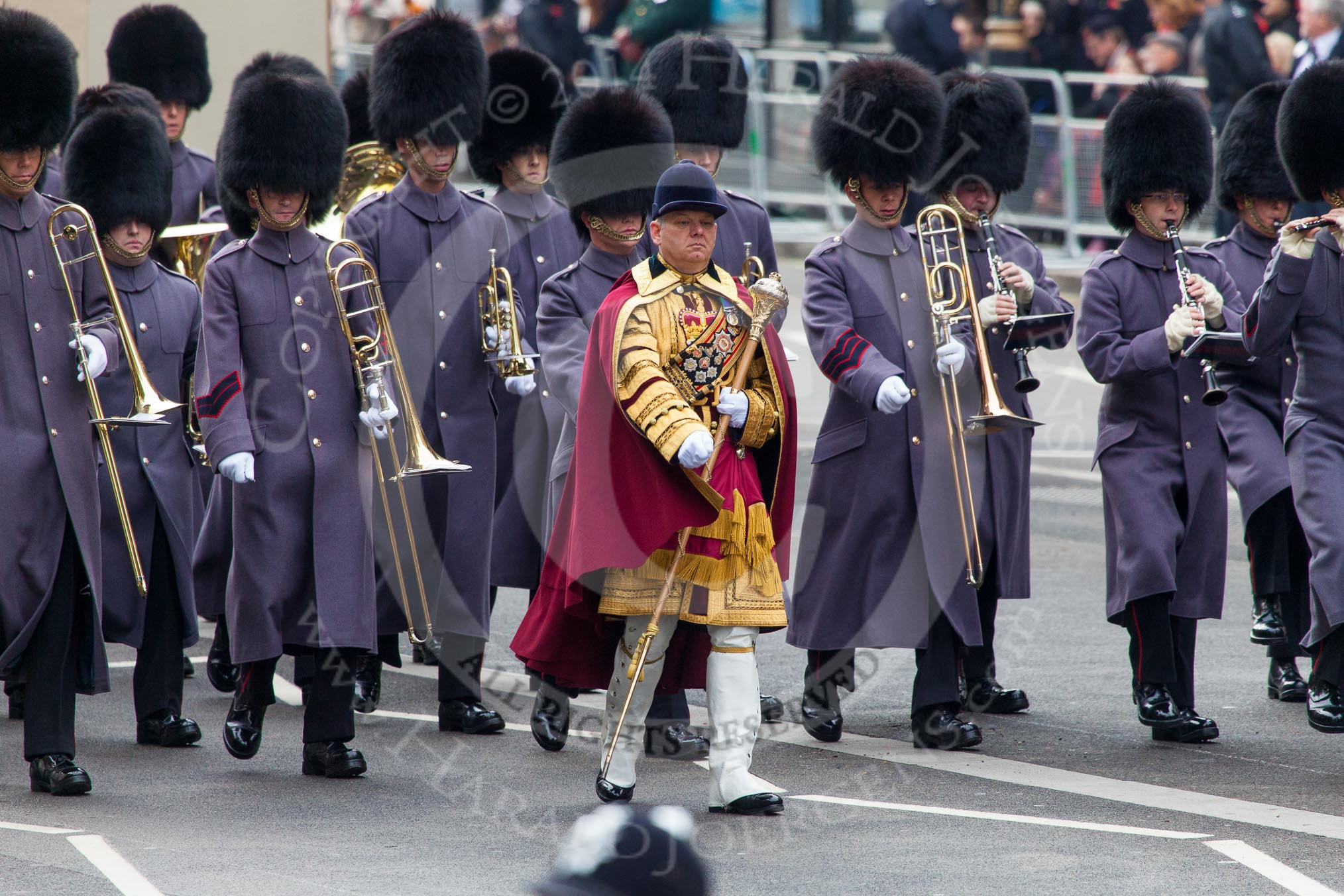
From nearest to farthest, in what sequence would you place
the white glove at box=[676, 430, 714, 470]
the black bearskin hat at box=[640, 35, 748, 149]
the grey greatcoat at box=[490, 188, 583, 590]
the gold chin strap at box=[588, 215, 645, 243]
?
the white glove at box=[676, 430, 714, 470] < the gold chin strap at box=[588, 215, 645, 243] < the grey greatcoat at box=[490, 188, 583, 590] < the black bearskin hat at box=[640, 35, 748, 149]

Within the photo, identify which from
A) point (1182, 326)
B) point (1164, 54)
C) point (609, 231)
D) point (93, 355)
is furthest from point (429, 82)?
point (1164, 54)

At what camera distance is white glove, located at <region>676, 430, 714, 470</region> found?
576 cm

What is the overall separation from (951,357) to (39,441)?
2787 millimetres

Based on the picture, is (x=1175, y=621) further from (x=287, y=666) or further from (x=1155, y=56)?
(x=1155, y=56)

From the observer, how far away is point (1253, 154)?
320 inches

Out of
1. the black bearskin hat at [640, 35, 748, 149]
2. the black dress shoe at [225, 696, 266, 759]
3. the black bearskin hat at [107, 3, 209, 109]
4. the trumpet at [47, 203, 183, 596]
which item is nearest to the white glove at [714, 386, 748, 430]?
the trumpet at [47, 203, 183, 596]

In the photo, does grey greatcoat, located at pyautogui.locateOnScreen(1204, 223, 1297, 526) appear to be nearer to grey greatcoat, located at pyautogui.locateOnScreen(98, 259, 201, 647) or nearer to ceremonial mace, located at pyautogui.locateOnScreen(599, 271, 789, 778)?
ceremonial mace, located at pyautogui.locateOnScreen(599, 271, 789, 778)

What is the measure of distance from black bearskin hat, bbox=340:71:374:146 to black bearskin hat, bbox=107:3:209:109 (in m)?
0.79

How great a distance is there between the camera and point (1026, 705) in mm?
7551

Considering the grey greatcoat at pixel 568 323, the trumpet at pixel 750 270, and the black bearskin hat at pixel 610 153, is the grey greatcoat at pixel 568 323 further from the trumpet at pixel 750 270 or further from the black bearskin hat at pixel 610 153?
the trumpet at pixel 750 270

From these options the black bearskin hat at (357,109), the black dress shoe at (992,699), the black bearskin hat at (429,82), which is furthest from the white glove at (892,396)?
the black bearskin hat at (357,109)

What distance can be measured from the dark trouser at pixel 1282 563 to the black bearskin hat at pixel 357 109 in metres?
4.51

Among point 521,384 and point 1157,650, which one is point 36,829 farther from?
point 1157,650

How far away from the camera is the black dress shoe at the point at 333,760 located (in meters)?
6.53
